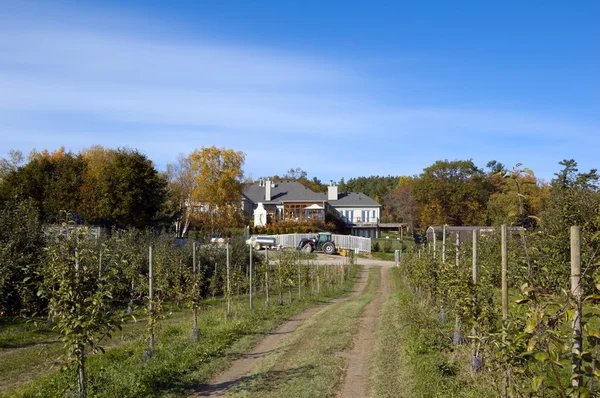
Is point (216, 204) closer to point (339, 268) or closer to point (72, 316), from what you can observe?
point (339, 268)

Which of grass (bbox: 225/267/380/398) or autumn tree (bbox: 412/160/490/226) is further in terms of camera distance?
autumn tree (bbox: 412/160/490/226)

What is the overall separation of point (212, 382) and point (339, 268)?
71.4ft

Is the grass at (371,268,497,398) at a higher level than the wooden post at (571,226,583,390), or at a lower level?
lower

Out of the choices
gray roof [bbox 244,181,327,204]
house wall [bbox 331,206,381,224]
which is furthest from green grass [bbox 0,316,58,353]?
house wall [bbox 331,206,381,224]

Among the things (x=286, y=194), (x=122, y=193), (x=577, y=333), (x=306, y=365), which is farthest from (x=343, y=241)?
(x=577, y=333)

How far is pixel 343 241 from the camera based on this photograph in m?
46.3

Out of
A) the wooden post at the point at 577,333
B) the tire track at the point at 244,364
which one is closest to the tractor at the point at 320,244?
the tire track at the point at 244,364

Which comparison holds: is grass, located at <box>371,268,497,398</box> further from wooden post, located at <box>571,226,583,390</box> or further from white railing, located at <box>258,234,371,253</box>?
white railing, located at <box>258,234,371,253</box>


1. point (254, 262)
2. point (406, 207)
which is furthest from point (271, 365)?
point (406, 207)

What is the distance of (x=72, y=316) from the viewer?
19.9ft

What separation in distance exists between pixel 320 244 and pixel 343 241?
2.35m

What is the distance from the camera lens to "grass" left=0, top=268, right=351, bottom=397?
7.25 metres

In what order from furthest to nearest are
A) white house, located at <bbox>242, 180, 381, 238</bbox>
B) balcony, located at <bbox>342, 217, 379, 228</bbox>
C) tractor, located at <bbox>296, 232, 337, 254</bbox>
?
balcony, located at <bbox>342, 217, 379, 228</bbox>
white house, located at <bbox>242, 180, 381, 238</bbox>
tractor, located at <bbox>296, 232, 337, 254</bbox>

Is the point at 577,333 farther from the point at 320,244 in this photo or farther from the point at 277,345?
the point at 320,244
